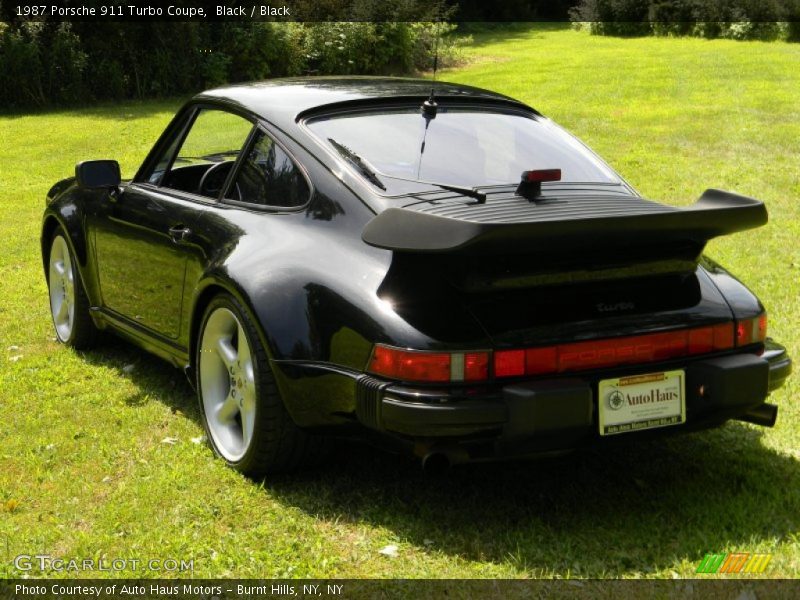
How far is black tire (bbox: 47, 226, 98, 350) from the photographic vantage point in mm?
6289

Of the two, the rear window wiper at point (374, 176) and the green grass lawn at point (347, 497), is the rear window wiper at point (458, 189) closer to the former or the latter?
the rear window wiper at point (374, 176)

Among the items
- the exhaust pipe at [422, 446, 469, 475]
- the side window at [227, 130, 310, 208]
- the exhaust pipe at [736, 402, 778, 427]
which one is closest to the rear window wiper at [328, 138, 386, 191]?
the side window at [227, 130, 310, 208]

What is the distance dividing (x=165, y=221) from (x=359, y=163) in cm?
123

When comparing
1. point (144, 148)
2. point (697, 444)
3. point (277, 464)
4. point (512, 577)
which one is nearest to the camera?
point (512, 577)

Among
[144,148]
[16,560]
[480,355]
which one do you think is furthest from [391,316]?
[144,148]

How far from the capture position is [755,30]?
29656mm

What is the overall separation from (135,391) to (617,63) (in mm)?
21582

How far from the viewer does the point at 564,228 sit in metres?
3.60

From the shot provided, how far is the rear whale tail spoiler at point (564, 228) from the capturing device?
3.53m

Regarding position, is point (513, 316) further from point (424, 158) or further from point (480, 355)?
point (424, 158)

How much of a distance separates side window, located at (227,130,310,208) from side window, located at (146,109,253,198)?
164 mm

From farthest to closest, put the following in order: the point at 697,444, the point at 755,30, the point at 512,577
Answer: the point at 755,30 < the point at 697,444 < the point at 512,577

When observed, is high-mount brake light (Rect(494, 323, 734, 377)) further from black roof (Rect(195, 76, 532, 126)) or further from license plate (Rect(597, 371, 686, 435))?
black roof (Rect(195, 76, 532, 126))

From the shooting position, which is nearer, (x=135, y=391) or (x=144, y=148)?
(x=135, y=391)
